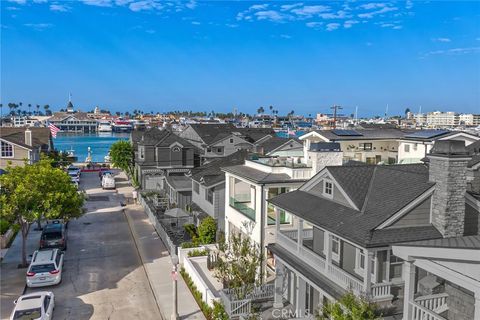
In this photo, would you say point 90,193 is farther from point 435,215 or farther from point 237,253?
point 435,215

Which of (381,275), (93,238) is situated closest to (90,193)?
(93,238)

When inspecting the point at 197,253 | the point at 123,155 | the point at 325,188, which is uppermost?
the point at 325,188

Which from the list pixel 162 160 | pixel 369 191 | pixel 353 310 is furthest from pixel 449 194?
pixel 162 160

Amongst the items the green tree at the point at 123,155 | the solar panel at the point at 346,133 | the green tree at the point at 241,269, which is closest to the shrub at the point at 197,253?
the green tree at the point at 241,269

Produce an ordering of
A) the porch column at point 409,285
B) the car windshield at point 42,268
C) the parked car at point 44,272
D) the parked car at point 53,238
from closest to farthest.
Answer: the porch column at point 409,285 < the parked car at point 44,272 < the car windshield at point 42,268 < the parked car at point 53,238

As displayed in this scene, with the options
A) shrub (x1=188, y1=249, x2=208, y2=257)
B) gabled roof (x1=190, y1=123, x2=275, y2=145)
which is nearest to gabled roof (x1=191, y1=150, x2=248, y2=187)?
shrub (x1=188, y1=249, x2=208, y2=257)

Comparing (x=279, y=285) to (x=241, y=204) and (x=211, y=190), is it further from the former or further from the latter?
(x=211, y=190)

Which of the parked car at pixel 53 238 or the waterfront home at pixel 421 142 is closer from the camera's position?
the parked car at pixel 53 238

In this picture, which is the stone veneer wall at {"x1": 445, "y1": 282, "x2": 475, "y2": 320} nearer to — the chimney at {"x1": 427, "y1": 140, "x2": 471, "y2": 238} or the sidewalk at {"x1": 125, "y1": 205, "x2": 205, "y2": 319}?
the chimney at {"x1": 427, "y1": 140, "x2": 471, "y2": 238}

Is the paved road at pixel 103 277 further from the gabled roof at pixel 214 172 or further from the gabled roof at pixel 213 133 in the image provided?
the gabled roof at pixel 213 133
